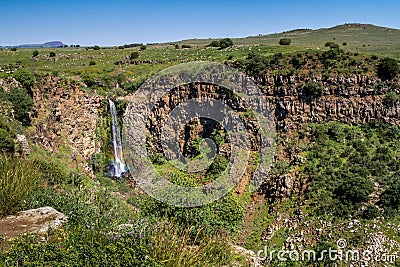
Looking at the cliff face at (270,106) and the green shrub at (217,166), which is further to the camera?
the green shrub at (217,166)

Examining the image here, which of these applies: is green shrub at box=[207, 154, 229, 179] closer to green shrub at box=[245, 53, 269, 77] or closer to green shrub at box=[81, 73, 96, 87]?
green shrub at box=[245, 53, 269, 77]

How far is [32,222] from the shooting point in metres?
7.09

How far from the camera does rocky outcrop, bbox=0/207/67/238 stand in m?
6.68

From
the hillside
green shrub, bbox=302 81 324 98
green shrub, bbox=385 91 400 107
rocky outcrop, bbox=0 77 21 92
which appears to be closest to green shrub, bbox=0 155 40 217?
the hillside

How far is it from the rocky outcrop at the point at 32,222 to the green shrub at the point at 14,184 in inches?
10.7

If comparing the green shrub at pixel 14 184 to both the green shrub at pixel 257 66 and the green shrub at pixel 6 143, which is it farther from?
the green shrub at pixel 257 66

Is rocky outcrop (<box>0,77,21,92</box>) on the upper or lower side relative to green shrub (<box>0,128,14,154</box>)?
upper

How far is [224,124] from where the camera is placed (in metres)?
26.1

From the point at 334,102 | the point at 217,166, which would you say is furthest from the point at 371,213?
the point at 217,166

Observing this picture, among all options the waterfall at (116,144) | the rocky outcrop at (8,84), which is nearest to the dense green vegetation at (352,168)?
the waterfall at (116,144)

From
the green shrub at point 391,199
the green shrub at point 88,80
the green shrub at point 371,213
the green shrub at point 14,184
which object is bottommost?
the green shrub at point 371,213

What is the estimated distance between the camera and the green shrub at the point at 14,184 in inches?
294

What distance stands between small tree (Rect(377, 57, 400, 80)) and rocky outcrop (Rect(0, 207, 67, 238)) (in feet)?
72.2

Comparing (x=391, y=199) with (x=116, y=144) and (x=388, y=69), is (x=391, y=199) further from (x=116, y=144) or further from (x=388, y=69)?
(x=116, y=144)
